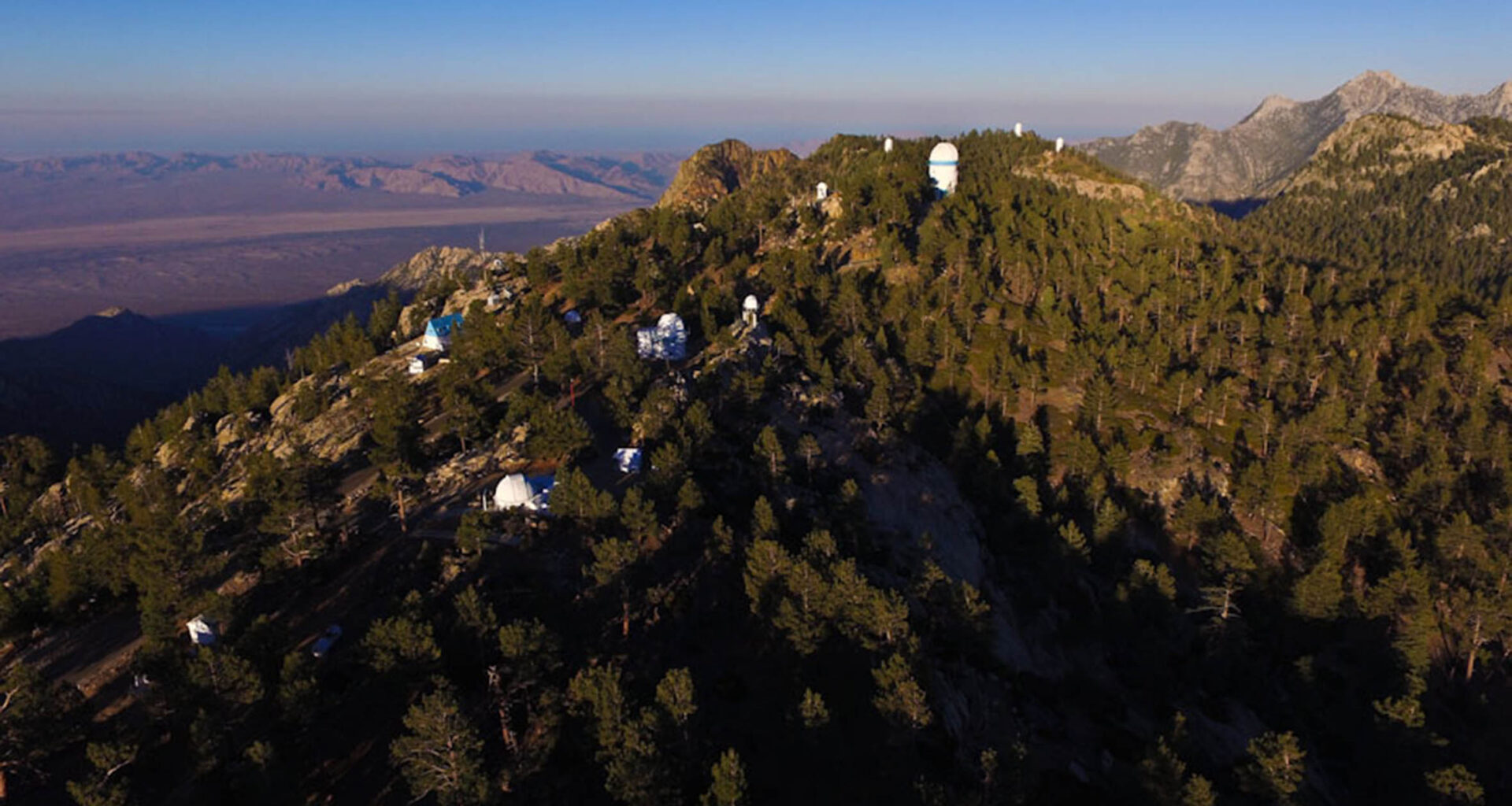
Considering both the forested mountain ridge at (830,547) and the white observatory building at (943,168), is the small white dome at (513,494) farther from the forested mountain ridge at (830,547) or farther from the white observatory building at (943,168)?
the white observatory building at (943,168)

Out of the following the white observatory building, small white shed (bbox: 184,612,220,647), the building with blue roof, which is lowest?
small white shed (bbox: 184,612,220,647)

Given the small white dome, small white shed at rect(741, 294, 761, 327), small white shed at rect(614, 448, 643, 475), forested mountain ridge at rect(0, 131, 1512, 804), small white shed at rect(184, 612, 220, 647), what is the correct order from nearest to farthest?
forested mountain ridge at rect(0, 131, 1512, 804) < small white shed at rect(184, 612, 220, 647) < the small white dome < small white shed at rect(614, 448, 643, 475) < small white shed at rect(741, 294, 761, 327)

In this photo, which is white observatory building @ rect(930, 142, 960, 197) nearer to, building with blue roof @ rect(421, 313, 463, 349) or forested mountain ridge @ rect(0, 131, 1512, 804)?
forested mountain ridge @ rect(0, 131, 1512, 804)

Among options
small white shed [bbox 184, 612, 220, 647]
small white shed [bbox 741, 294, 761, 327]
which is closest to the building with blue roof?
small white shed [bbox 741, 294, 761, 327]

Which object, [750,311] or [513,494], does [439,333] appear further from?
[513,494]

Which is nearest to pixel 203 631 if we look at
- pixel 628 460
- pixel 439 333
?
pixel 628 460

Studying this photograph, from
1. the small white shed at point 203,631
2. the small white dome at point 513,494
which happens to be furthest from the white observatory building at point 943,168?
the small white shed at point 203,631

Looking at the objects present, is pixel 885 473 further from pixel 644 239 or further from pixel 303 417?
pixel 644 239
